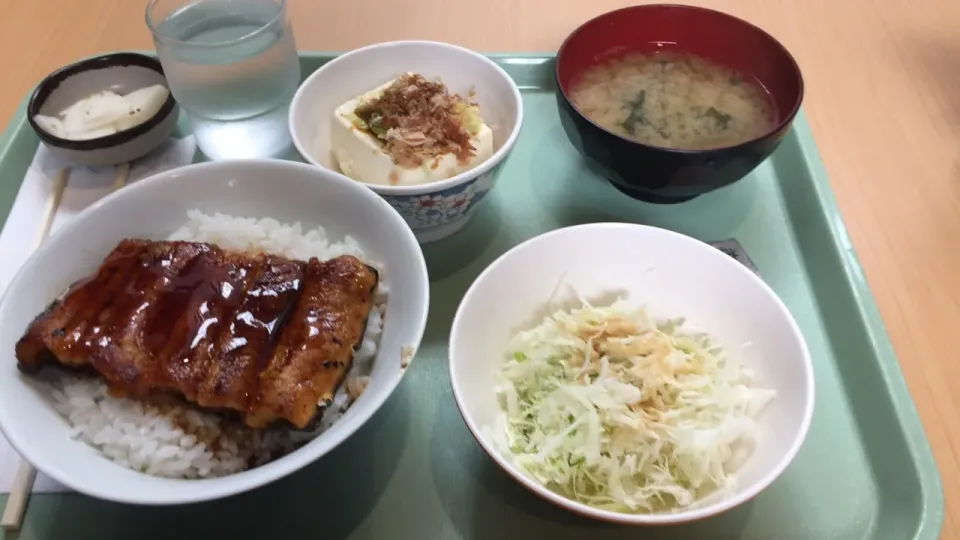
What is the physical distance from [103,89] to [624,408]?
1474 mm

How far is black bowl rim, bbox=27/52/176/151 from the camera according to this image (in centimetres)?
149

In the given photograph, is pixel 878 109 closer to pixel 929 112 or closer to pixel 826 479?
pixel 929 112

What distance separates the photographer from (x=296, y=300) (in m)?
1.14

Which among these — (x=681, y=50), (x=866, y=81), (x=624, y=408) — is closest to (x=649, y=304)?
(x=624, y=408)

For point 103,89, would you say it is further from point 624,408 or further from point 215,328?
point 624,408

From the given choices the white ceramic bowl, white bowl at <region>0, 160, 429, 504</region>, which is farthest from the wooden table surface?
white bowl at <region>0, 160, 429, 504</region>

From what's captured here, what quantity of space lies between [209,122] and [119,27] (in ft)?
2.70

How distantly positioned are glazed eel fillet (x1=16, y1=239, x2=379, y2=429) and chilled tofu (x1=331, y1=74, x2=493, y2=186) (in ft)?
0.89

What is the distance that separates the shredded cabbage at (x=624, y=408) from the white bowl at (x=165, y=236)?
235 mm

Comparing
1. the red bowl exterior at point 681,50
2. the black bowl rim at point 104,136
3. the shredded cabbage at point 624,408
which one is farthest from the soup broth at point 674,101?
the black bowl rim at point 104,136

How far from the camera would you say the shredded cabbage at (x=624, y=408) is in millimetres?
1038

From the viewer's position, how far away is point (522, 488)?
112 centimetres

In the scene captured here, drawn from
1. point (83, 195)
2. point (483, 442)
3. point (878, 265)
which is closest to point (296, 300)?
point (483, 442)

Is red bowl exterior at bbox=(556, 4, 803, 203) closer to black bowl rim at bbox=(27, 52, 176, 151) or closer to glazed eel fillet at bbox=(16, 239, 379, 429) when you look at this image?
glazed eel fillet at bbox=(16, 239, 379, 429)
